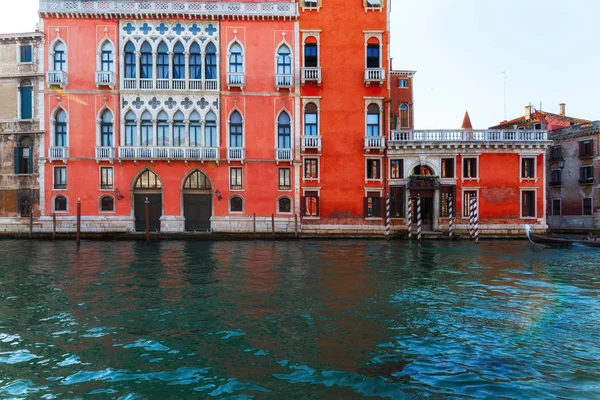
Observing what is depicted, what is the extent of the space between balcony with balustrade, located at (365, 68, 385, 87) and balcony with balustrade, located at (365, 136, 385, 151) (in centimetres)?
286

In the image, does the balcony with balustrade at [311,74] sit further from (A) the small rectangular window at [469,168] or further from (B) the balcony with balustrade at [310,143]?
(A) the small rectangular window at [469,168]

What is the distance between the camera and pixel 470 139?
22.6m

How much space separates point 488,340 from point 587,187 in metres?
27.4

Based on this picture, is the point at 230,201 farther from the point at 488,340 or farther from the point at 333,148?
the point at 488,340

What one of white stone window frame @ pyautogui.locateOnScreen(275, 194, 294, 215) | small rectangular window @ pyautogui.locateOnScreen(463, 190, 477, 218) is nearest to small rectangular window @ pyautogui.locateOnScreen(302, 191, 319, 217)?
white stone window frame @ pyautogui.locateOnScreen(275, 194, 294, 215)

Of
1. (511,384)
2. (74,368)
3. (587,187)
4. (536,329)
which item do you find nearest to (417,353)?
(511,384)

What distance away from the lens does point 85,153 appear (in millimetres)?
22109

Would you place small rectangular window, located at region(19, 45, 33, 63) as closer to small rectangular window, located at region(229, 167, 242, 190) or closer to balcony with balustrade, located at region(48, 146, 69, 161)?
balcony with balustrade, located at region(48, 146, 69, 161)

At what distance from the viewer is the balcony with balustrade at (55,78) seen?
21812mm

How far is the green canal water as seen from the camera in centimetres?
460

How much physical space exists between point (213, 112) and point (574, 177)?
2369 cm

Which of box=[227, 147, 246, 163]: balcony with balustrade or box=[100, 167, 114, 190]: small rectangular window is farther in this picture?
box=[227, 147, 246, 163]: balcony with balustrade

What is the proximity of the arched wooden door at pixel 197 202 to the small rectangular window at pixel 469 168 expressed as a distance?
1319cm

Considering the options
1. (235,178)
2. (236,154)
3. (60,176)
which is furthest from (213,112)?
(60,176)
